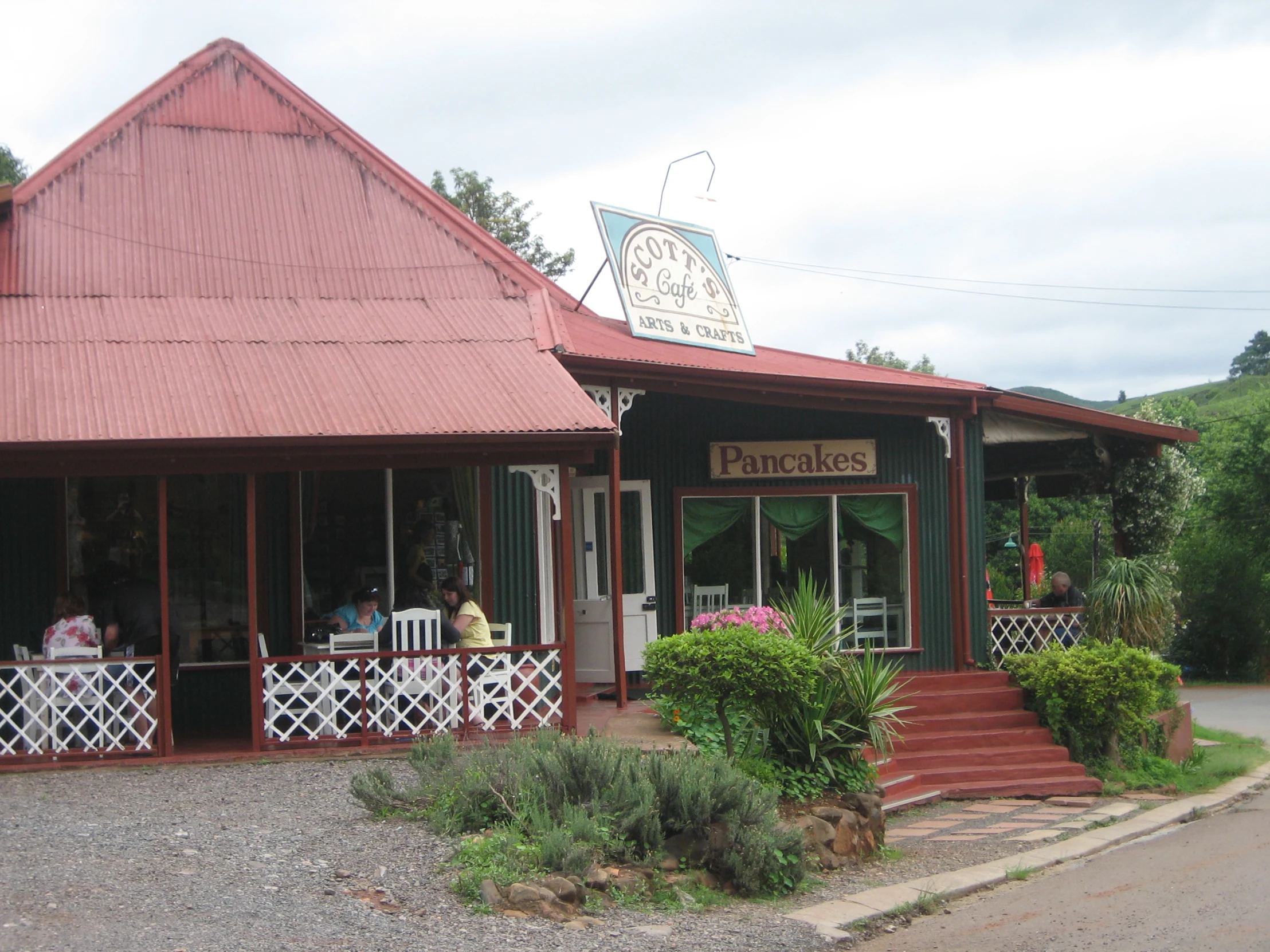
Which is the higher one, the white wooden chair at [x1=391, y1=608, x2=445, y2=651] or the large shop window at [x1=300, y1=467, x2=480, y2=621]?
the large shop window at [x1=300, y1=467, x2=480, y2=621]

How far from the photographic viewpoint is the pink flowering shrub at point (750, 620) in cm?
945

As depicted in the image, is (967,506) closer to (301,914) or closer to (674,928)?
(674,928)

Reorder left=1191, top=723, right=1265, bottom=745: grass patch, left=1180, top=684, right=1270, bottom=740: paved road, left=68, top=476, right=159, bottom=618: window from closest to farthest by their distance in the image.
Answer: left=68, top=476, right=159, bottom=618: window → left=1191, top=723, right=1265, bottom=745: grass patch → left=1180, top=684, right=1270, bottom=740: paved road

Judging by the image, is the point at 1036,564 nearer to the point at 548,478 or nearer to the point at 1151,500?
the point at 1151,500

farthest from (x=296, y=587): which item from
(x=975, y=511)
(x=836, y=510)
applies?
(x=975, y=511)

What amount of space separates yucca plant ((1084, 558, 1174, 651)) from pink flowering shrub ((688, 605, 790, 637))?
484 centimetres

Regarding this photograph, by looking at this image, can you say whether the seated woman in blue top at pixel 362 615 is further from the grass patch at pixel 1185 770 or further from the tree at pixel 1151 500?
the tree at pixel 1151 500

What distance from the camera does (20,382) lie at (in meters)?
10.1

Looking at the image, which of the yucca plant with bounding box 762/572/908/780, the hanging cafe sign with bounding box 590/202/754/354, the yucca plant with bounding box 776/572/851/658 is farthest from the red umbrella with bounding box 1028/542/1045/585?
the yucca plant with bounding box 762/572/908/780

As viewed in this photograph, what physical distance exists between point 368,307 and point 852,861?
7.24m

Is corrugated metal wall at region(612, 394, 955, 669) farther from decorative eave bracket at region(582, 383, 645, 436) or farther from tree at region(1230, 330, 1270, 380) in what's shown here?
tree at region(1230, 330, 1270, 380)

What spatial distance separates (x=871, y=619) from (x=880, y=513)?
117 centimetres

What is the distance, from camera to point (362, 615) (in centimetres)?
1055

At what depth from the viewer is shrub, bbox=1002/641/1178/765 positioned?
11.3m
